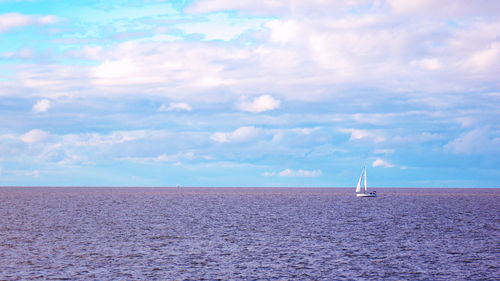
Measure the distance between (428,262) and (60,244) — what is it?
39126mm

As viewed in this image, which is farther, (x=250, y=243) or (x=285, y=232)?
(x=285, y=232)

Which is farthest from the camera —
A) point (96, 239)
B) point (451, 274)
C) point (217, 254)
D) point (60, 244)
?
point (96, 239)

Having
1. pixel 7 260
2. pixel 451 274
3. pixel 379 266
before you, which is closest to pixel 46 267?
pixel 7 260

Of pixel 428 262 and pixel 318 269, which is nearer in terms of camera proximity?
pixel 318 269

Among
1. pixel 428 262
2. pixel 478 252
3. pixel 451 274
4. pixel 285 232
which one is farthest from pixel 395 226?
pixel 451 274

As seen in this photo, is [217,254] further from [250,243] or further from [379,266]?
[379,266]

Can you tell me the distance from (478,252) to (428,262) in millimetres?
10147

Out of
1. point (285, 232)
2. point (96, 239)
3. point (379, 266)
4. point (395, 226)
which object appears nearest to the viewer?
point (379, 266)

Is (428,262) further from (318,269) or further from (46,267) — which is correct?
(46,267)

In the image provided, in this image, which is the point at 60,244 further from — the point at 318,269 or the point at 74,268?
the point at 318,269

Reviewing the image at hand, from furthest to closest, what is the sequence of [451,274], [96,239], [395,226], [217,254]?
[395,226]
[96,239]
[217,254]
[451,274]

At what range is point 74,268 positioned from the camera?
49500 mm

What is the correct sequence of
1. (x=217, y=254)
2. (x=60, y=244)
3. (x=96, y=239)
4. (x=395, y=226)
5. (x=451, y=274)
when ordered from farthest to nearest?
1. (x=395, y=226)
2. (x=96, y=239)
3. (x=60, y=244)
4. (x=217, y=254)
5. (x=451, y=274)

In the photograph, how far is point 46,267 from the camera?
4981cm
